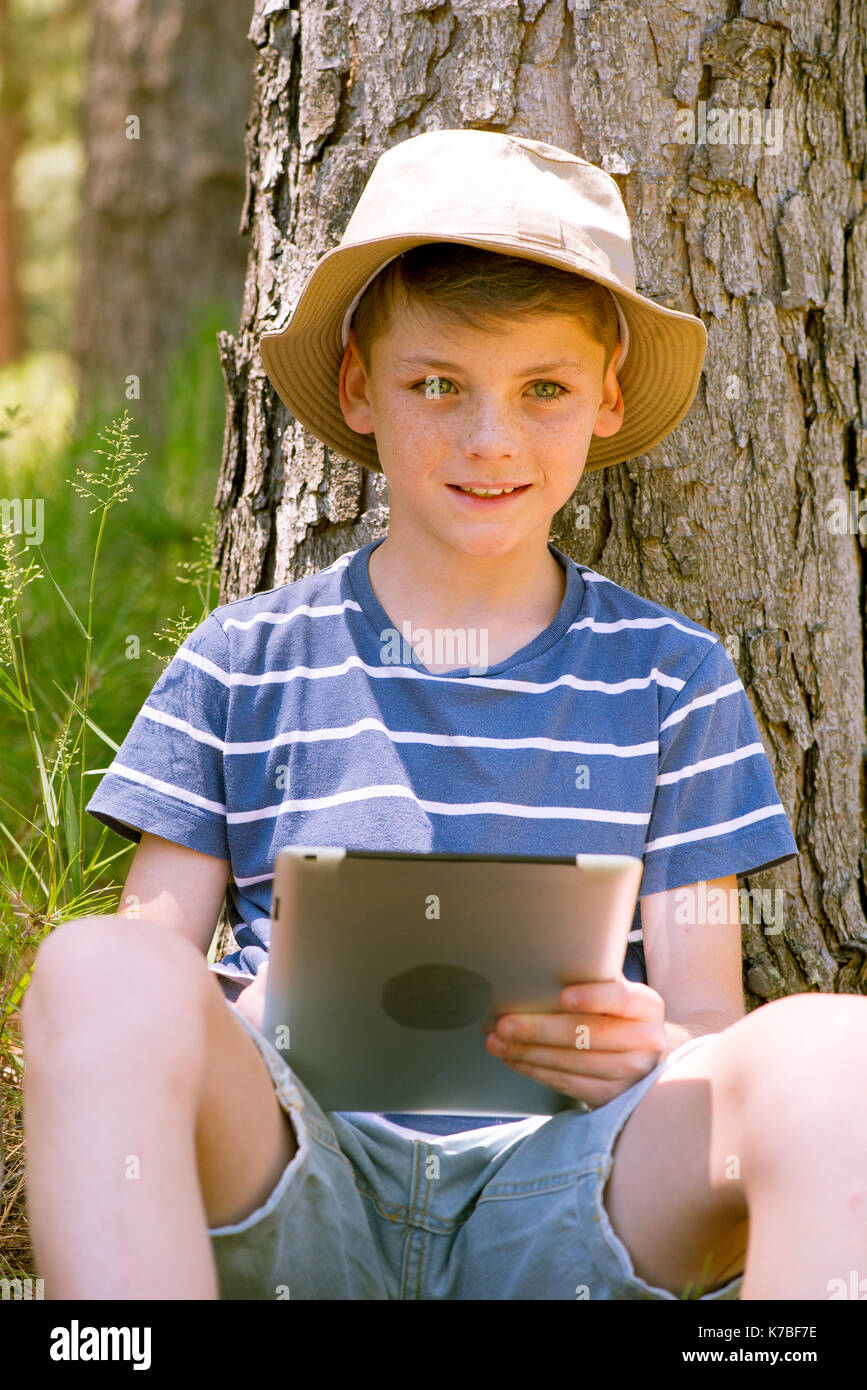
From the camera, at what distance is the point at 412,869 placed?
1.31m

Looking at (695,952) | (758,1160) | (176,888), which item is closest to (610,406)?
→ (695,952)

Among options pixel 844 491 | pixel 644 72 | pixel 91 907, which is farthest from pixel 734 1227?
pixel 644 72

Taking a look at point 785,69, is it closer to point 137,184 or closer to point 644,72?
point 644,72

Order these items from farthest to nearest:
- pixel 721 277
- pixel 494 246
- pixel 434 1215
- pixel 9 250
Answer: pixel 9 250
pixel 721 277
pixel 494 246
pixel 434 1215

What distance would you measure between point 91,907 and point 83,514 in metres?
1.40

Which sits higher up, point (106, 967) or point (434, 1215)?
point (106, 967)

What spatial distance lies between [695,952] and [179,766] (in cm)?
69

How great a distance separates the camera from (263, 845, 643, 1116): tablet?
132cm

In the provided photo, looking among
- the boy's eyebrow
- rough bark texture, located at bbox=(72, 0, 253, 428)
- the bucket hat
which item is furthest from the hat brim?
rough bark texture, located at bbox=(72, 0, 253, 428)

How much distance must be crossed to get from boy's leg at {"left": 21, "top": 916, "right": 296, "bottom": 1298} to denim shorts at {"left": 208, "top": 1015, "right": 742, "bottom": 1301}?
9 cm

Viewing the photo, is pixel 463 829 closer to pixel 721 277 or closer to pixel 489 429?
pixel 489 429

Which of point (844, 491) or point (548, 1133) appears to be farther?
point (844, 491)

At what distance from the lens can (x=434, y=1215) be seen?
151cm

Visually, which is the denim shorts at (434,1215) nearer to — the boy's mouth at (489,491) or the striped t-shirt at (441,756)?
the striped t-shirt at (441,756)
